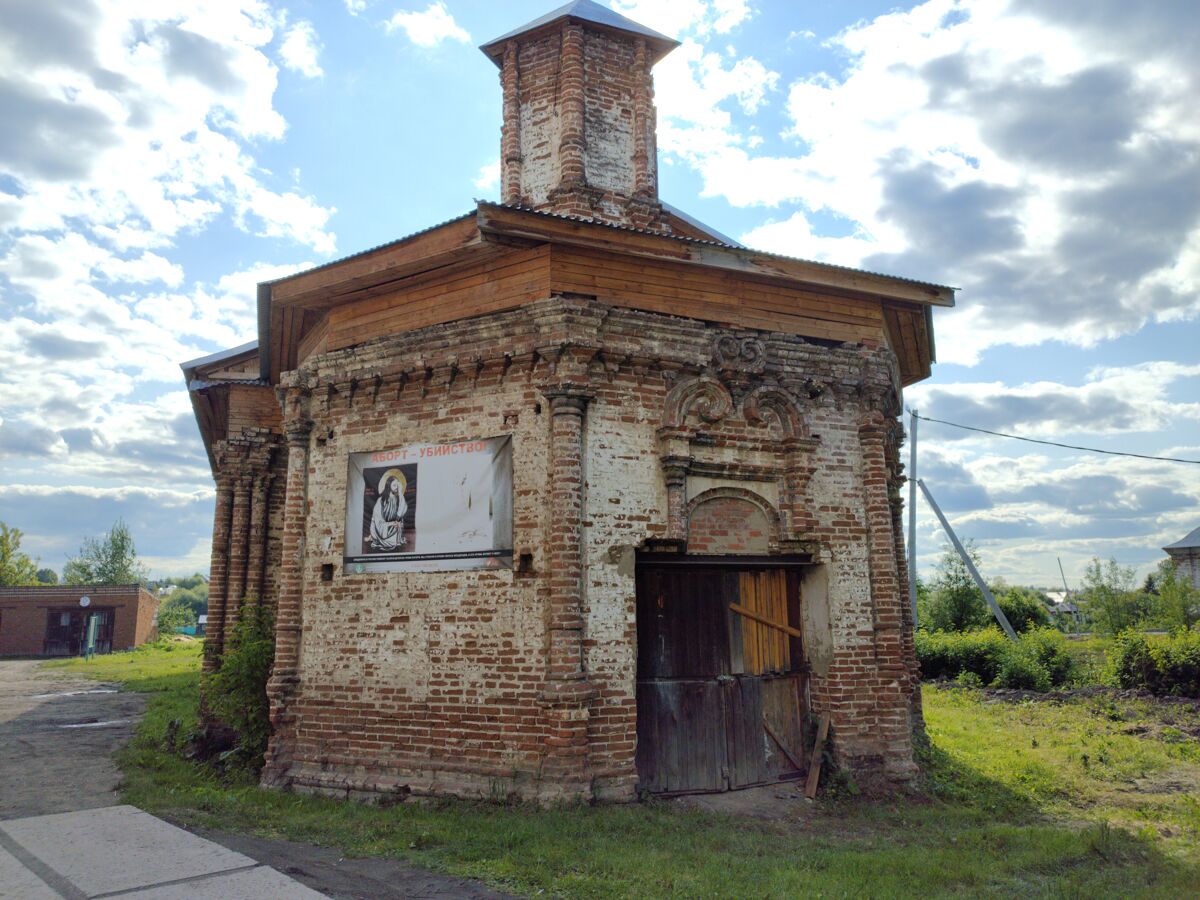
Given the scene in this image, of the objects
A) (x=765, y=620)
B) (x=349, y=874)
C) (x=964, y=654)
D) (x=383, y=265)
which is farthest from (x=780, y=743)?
(x=964, y=654)

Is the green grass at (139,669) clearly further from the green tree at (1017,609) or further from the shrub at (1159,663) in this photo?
the green tree at (1017,609)

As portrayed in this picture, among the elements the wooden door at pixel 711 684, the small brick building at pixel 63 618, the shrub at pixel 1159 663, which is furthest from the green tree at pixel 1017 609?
the small brick building at pixel 63 618

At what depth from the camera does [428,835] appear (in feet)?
22.0

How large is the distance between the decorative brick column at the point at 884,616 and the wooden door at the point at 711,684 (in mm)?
953

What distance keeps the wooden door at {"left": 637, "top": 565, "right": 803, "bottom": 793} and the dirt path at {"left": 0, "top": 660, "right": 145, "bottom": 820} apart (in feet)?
19.2

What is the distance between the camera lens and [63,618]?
131ft

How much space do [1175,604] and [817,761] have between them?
1945cm

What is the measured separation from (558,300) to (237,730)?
7.05 metres

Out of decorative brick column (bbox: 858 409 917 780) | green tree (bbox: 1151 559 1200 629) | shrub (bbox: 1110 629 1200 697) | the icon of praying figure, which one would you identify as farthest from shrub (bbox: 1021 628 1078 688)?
the icon of praying figure

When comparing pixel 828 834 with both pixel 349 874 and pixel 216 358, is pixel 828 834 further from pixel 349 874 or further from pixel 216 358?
pixel 216 358

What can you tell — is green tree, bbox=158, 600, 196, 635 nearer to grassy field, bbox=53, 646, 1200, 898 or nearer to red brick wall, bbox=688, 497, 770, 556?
grassy field, bbox=53, 646, 1200, 898

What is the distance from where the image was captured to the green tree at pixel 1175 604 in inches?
869

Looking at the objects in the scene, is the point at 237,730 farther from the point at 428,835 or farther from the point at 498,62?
the point at 498,62

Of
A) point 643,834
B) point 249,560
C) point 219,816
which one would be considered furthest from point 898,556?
point 249,560
